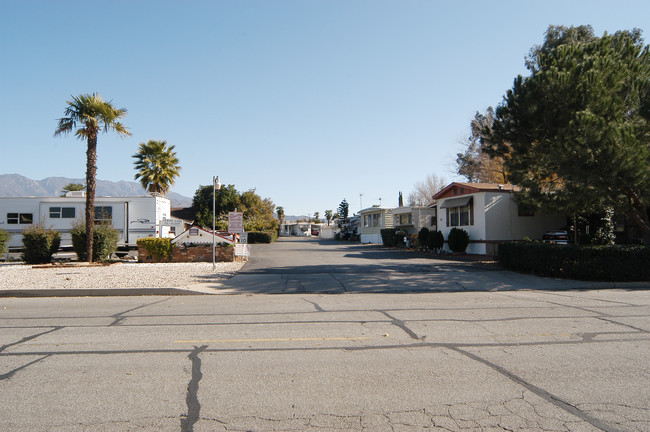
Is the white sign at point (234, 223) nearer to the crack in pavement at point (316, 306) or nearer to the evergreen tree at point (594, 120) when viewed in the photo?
the crack in pavement at point (316, 306)

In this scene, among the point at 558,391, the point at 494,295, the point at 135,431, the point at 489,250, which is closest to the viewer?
the point at 135,431

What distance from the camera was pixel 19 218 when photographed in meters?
25.8

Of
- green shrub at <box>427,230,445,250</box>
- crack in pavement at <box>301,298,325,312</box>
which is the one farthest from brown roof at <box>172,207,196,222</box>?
crack in pavement at <box>301,298,325,312</box>

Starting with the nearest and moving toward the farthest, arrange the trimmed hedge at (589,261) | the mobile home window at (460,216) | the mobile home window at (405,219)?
the trimmed hedge at (589,261), the mobile home window at (460,216), the mobile home window at (405,219)

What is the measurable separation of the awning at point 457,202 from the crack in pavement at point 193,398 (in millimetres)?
23036

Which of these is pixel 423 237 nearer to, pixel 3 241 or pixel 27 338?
pixel 3 241

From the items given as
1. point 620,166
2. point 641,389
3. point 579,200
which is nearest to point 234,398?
point 641,389

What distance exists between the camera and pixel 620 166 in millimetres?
13648

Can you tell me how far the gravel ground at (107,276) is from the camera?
13.8 metres

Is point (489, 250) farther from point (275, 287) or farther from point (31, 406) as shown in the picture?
point (31, 406)

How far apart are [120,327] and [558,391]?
6.86m

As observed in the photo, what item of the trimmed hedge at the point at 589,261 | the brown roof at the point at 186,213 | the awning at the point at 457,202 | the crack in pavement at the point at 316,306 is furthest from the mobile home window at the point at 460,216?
the brown roof at the point at 186,213

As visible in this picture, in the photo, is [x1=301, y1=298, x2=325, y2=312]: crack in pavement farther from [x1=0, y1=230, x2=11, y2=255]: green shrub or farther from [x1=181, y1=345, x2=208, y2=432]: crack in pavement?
[x1=0, y1=230, x2=11, y2=255]: green shrub

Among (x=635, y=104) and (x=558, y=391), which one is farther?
(x=635, y=104)
